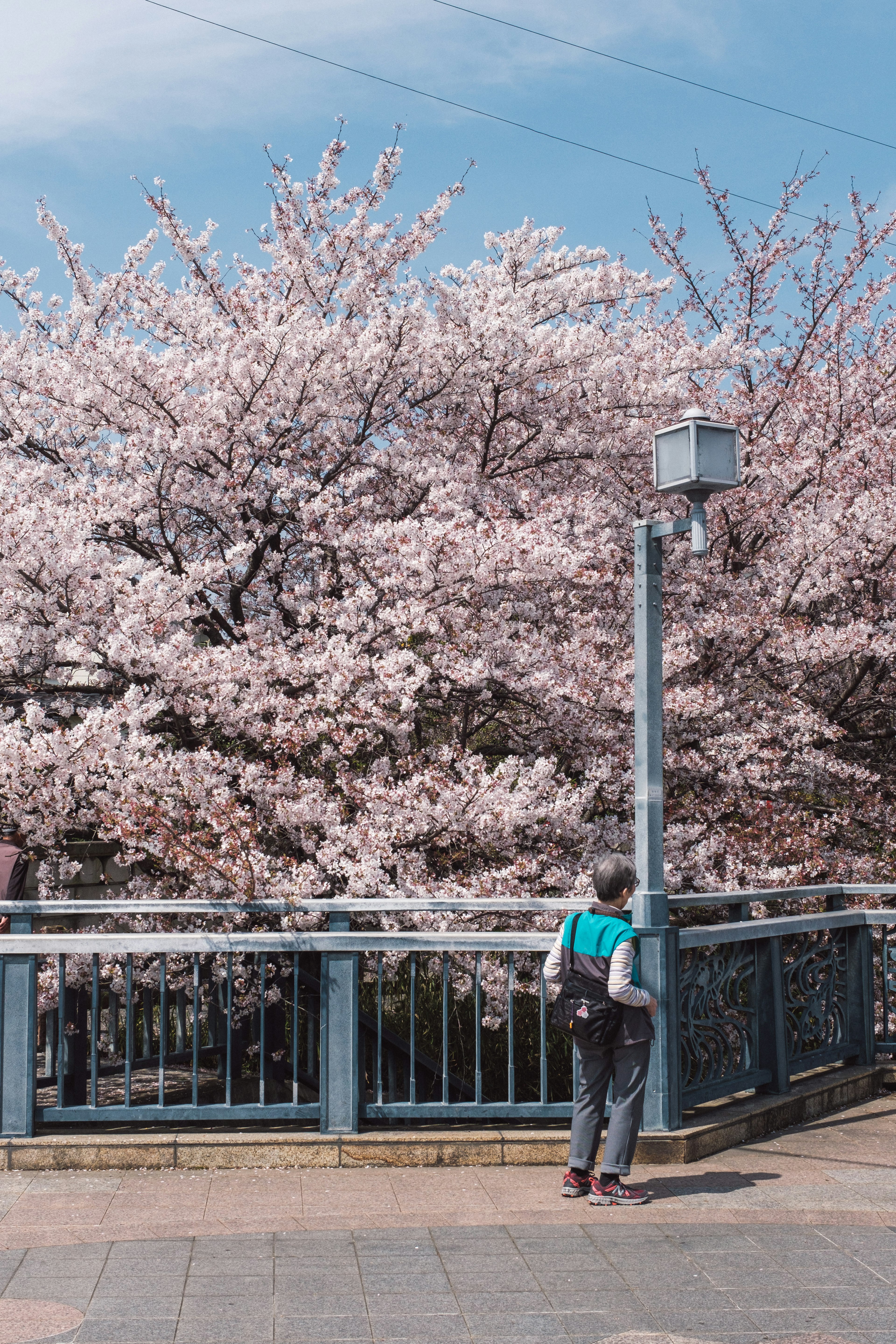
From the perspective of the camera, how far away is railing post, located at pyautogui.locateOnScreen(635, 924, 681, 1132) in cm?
622

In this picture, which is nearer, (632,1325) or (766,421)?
(632,1325)

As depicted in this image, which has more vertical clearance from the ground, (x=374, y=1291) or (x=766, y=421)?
(x=766, y=421)

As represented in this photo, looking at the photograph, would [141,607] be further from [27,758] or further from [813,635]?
[813,635]

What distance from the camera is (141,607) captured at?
8500 mm

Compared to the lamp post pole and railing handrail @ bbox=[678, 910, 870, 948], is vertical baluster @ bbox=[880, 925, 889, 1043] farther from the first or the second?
the lamp post pole

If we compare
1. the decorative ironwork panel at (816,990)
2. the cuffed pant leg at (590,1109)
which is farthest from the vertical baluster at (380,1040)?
the decorative ironwork panel at (816,990)

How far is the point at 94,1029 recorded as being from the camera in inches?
237

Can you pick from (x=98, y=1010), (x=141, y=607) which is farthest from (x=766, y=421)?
(x=98, y=1010)

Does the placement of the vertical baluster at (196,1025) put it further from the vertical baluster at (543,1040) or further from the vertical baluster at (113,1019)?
the vertical baluster at (543,1040)

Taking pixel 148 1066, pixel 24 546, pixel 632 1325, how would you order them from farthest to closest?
pixel 24 546 → pixel 148 1066 → pixel 632 1325

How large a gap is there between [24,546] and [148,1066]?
3.46 metres

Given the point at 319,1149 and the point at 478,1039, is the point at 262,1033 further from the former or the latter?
the point at 478,1039

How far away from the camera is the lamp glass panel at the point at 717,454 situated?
614 cm

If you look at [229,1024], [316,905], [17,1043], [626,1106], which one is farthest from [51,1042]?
[626,1106]
